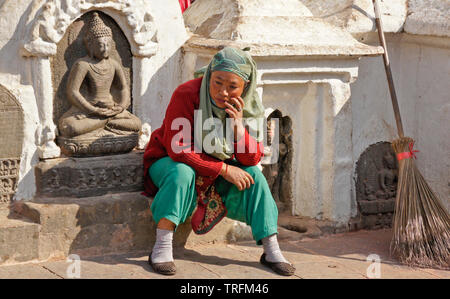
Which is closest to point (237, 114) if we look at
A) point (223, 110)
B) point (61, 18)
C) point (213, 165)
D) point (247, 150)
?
point (223, 110)

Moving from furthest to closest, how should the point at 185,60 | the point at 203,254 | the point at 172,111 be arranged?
the point at 185,60 → the point at 203,254 → the point at 172,111

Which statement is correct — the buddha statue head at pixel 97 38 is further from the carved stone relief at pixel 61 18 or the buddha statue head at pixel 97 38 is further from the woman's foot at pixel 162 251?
the woman's foot at pixel 162 251

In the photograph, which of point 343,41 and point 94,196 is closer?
point 94,196

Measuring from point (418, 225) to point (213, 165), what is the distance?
150cm

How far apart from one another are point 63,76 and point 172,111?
0.79 metres

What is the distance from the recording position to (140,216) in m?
5.08

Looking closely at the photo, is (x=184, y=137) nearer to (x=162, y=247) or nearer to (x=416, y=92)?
(x=162, y=247)

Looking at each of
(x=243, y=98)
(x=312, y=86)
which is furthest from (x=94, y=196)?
(x=312, y=86)

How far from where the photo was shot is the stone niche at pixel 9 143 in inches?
191

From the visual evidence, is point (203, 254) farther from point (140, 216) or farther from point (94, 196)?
point (94, 196)

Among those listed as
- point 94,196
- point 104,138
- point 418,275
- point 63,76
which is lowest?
point 418,275

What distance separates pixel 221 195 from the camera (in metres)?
4.99

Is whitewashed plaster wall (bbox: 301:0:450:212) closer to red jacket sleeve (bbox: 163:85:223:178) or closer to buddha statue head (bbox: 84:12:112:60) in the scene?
red jacket sleeve (bbox: 163:85:223:178)

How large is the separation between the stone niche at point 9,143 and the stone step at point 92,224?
12 cm
